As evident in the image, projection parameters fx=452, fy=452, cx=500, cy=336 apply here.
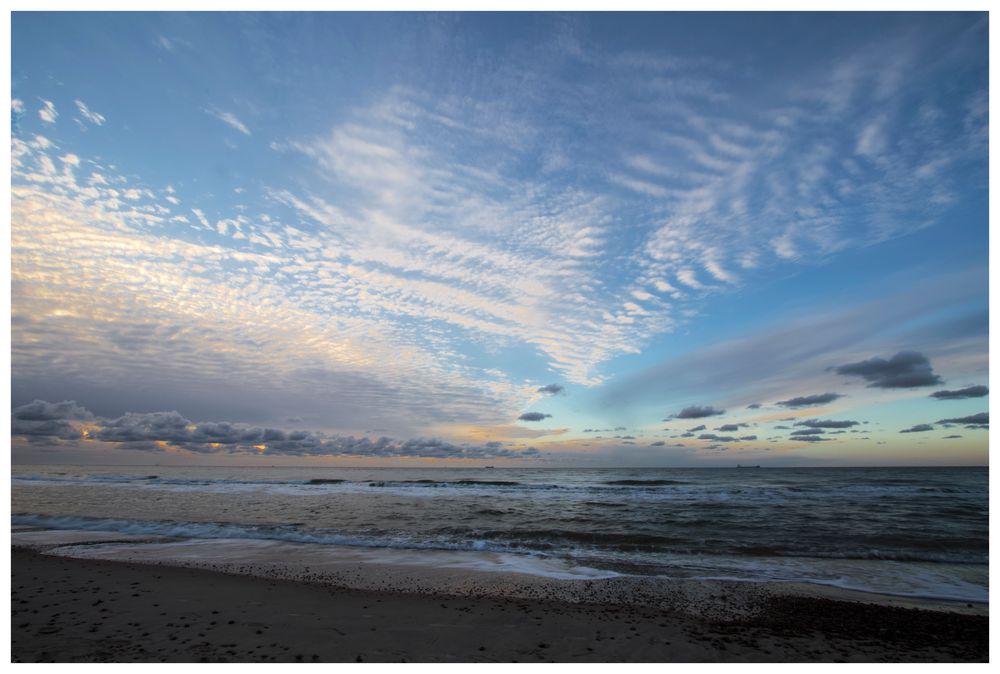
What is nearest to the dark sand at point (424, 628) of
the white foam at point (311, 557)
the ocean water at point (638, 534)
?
the white foam at point (311, 557)

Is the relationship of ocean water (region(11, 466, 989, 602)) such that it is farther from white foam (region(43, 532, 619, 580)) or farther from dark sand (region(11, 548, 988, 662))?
dark sand (region(11, 548, 988, 662))

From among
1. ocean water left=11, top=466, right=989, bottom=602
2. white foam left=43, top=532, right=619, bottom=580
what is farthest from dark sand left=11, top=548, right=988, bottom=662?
ocean water left=11, top=466, right=989, bottom=602

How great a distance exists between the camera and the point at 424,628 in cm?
802

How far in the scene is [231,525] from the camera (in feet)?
68.1

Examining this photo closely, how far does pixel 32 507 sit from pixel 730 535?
120 ft

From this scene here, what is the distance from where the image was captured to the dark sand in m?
6.99

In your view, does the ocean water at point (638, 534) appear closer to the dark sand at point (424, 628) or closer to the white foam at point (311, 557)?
the white foam at point (311, 557)

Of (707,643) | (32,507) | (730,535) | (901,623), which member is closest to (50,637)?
(707,643)

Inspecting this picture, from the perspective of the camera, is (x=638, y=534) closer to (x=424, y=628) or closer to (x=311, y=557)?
(x=311, y=557)

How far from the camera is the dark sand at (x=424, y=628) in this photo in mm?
6988

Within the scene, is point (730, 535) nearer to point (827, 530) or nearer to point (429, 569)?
point (827, 530)

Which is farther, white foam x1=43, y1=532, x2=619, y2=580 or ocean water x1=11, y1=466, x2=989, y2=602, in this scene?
ocean water x1=11, y1=466, x2=989, y2=602

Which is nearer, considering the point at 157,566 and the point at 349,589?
the point at 349,589

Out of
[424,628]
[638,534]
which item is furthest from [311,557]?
[638,534]
